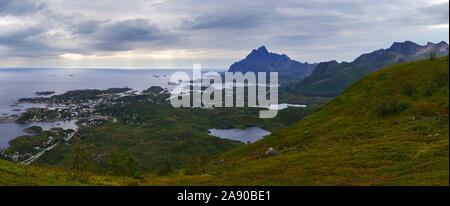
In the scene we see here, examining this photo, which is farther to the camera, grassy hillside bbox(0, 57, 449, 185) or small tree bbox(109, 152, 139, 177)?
small tree bbox(109, 152, 139, 177)

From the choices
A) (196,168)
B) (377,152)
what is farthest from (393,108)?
(196,168)

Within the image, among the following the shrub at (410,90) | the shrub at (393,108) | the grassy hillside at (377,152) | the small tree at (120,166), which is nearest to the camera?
the grassy hillside at (377,152)

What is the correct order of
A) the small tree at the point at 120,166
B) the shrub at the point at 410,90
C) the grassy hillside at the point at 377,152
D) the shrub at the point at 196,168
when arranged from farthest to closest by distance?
the small tree at the point at 120,166, the shrub at the point at 410,90, the shrub at the point at 196,168, the grassy hillside at the point at 377,152

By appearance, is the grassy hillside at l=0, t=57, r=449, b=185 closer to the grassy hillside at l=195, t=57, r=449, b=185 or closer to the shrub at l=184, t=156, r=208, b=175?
the grassy hillside at l=195, t=57, r=449, b=185

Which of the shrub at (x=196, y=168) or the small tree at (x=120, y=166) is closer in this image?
the shrub at (x=196, y=168)

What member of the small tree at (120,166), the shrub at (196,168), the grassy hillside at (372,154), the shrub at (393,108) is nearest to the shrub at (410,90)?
the grassy hillside at (372,154)

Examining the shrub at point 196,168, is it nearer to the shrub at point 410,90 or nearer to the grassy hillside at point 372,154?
the grassy hillside at point 372,154

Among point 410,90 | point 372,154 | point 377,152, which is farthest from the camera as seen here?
point 410,90

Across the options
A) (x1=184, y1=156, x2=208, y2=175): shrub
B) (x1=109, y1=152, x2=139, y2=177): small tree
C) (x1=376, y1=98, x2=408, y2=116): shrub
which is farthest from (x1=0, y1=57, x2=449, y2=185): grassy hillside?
(x1=109, y1=152, x2=139, y2=177): small tree

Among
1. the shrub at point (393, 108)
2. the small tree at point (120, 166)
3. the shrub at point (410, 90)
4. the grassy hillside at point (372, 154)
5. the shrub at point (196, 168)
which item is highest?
the shrub at point (410, 90)

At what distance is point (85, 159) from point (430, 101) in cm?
7031

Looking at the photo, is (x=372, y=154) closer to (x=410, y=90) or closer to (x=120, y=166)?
(x=410, y=90)

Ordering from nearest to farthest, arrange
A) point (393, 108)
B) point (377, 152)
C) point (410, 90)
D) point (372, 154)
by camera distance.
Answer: point (372, 154) → point (377, 152) → point (393, 108) → point (410, 90)
